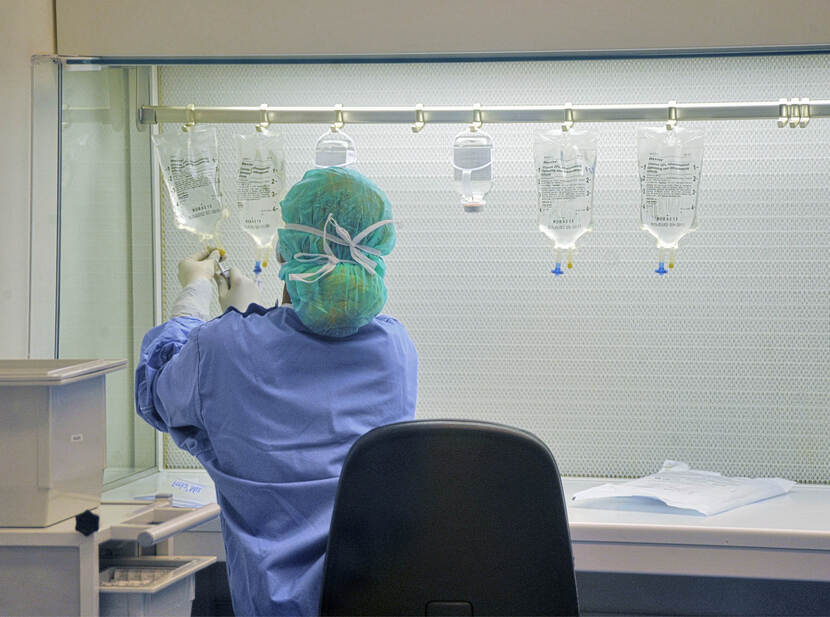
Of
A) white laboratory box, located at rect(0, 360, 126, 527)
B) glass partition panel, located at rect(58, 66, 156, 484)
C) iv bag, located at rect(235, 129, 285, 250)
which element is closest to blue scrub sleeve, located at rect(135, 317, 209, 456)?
white laboratory box, located at rect(0, 360, 126, 527)

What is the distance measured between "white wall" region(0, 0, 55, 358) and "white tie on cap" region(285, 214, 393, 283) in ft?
2.57

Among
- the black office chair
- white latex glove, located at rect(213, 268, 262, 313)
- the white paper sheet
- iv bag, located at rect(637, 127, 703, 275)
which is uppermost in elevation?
iv bag, located at rect(637, 127, 703, 275)

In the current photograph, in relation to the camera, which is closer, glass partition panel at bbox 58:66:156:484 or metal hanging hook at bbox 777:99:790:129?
metal hanging hook at bbox 777:99:790:129

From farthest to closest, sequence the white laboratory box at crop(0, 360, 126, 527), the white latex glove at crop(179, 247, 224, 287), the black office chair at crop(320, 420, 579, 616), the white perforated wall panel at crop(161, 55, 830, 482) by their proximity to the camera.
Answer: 1. the white perforated wall panel at crop(161, 55, 830, 482)
2. the white latex glove at crop(179, 247, 224, 287)
3. the white laboratory box at crop(0, 360, 126, 527)
4. the black office chair at crop(320, 420, 579, 616)

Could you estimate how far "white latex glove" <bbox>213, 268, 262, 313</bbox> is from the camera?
1847 mm

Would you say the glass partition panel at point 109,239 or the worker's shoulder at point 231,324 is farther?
the glass partition panel at point 109,239

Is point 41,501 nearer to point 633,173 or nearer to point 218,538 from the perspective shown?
point 218,538

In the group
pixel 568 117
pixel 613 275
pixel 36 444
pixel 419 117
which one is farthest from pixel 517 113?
pixel 36 444

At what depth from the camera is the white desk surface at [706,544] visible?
170cm

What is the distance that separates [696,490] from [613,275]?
0.58 meters

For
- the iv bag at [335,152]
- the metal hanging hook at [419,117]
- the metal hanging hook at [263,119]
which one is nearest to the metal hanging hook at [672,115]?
the metal hanging hook at [419,117]

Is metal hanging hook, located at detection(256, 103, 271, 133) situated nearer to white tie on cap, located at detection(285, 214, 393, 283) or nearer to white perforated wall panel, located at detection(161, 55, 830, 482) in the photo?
white perforated wall panel, located at detection(161, 55, 830, 482)

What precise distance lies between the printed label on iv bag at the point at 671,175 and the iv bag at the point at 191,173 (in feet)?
3.18

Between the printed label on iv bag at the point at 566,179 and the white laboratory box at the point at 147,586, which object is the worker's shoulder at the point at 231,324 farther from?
the printed label on iv bag at the point at 566,179
